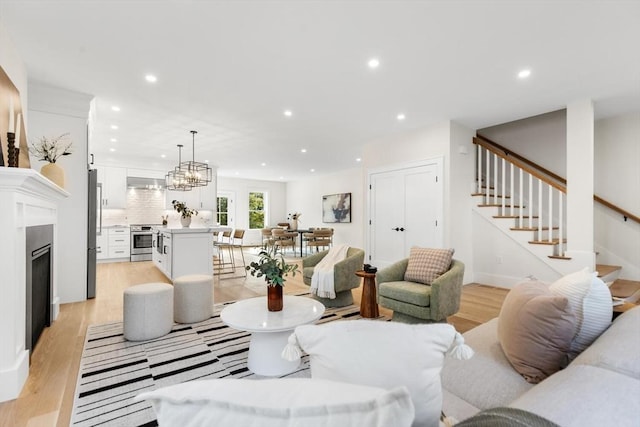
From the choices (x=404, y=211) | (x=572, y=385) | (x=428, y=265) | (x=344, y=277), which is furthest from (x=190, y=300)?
(x=404, y=211)

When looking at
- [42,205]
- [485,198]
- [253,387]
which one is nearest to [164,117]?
[42,205]

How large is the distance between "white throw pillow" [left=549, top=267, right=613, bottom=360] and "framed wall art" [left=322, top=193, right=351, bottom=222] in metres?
8.23

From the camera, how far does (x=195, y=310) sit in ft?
10.2

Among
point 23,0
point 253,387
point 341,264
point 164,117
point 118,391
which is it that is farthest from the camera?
point 164,117

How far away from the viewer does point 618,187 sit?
4.42 m

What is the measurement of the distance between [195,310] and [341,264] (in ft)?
5.48

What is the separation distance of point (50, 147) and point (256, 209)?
27.3 ft

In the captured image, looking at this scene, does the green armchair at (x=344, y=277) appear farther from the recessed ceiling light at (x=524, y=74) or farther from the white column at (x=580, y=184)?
the white column at (x=580, y=184)

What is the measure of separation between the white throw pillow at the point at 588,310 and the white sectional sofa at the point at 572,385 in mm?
57

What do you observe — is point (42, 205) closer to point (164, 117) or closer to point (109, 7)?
point (109, 7)

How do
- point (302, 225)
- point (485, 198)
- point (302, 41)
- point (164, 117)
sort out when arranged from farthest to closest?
point (302, 225) → point (485, 198) → point (164, 117) → point (302, 41)

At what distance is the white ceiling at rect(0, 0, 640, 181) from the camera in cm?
224

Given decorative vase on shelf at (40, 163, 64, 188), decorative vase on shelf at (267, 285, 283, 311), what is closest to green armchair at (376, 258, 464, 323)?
decorative vase on shelf at (267, 285, 283, 311)

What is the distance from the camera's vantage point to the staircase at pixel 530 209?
13.6 feet
